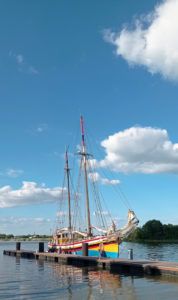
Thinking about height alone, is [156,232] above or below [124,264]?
below

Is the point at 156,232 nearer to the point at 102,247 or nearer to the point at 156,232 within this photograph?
the point at 156,232

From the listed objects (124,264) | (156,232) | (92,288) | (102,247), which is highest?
(102,247)

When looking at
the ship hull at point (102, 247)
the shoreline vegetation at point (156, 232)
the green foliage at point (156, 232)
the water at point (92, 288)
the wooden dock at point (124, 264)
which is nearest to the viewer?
the water at point (92, 288)

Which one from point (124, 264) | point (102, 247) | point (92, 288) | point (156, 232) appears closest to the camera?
point (92, 288)

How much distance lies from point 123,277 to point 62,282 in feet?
18.9

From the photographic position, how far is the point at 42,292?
70.9ft

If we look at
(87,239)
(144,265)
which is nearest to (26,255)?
(87,239)

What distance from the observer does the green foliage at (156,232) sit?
149250 mm

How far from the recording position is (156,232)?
495 ft

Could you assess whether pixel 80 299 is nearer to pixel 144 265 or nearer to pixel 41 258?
pixel 144 265

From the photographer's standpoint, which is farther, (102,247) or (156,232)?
(156,232)

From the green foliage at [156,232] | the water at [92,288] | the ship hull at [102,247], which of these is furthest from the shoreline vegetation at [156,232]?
the water at [92,288]

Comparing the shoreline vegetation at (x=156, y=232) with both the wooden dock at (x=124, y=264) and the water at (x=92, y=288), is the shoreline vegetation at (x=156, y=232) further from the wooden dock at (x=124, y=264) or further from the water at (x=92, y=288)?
the water at (x=92, y=288)

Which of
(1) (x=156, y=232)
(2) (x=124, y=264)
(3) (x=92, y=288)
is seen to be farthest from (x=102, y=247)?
(1) (x=156, y=232)
